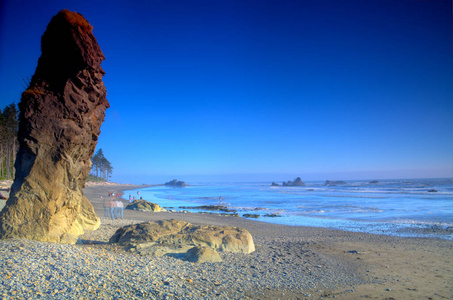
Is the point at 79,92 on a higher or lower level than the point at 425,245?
higher

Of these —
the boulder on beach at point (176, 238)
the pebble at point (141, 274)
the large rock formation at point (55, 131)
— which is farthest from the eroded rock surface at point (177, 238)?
the large rock formation at point (55, 131)

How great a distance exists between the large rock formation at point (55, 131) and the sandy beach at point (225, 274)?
3.52 feet

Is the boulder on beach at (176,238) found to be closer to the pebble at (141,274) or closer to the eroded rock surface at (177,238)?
the eroded rock surface at (177,238)

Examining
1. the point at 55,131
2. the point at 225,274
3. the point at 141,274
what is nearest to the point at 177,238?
the point at 225,274

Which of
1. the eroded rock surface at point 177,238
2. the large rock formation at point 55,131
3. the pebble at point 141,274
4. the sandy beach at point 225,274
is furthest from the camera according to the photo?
the eroded rock surface at point 177,238

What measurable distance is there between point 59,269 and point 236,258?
4934 mm

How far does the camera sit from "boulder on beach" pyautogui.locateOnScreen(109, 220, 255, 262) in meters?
8.67

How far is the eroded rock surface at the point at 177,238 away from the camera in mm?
8664

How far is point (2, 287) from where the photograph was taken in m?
4.80

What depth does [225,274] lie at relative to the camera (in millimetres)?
7168

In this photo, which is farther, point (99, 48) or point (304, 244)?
point (304, 244)

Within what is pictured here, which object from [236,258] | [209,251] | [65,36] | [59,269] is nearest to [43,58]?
[65,36]

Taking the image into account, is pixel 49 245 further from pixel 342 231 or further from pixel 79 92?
pixel 342 231

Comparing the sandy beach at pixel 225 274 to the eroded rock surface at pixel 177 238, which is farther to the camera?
the eroded rock surface at pixel 177 238
